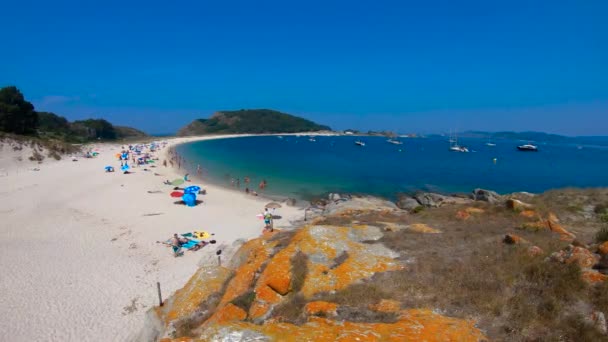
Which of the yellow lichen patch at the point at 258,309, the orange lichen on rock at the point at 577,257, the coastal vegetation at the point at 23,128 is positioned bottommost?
the yellow lichen patch at the point at 258,309

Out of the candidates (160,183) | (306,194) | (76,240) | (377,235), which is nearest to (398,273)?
(377,235)

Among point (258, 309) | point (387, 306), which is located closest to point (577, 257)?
point (387, 306)

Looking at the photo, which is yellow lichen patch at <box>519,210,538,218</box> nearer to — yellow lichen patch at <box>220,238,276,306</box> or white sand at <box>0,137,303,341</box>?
yellow lichen patch at <box>220,238,276,306</box>

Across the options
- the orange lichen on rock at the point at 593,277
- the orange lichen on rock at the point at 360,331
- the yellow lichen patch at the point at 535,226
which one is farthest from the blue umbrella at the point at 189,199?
the orange lichen on rock at the point at 593,277

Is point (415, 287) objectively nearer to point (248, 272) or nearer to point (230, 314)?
point (230, 314)

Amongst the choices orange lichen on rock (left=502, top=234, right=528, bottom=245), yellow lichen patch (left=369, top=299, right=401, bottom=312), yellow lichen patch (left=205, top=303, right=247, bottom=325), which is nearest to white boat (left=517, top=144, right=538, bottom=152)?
orange lichen on rock (left=502, top=234, right=528, bottom=245)

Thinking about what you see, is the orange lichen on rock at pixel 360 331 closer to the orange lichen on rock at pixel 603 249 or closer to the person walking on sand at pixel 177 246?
the orange lichen on rock at pixel 603 249
